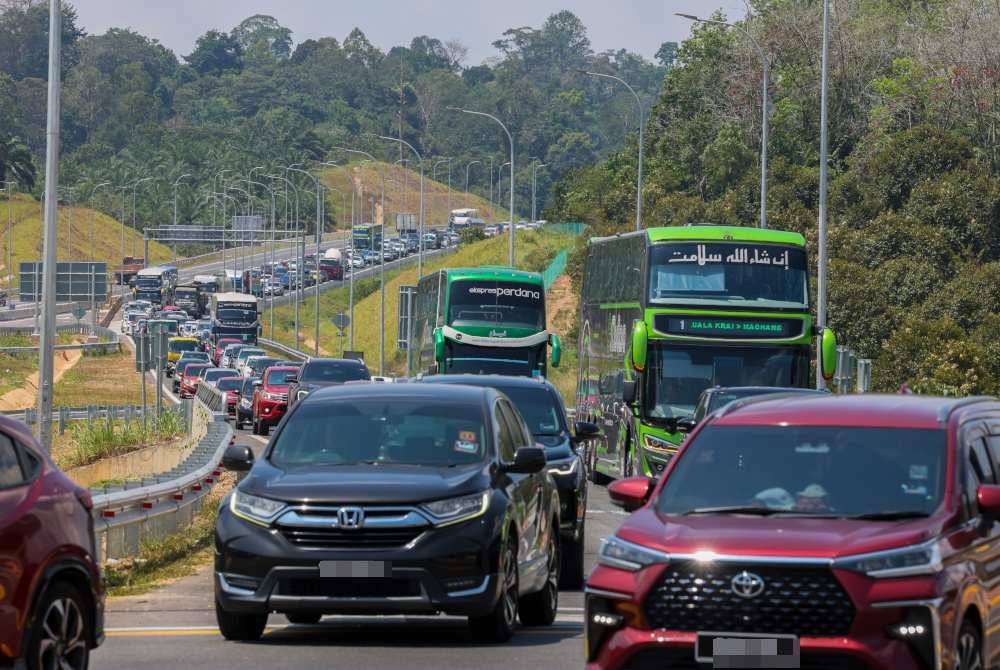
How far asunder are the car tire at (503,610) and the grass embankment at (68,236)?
127 meters

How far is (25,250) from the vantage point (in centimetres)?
14450

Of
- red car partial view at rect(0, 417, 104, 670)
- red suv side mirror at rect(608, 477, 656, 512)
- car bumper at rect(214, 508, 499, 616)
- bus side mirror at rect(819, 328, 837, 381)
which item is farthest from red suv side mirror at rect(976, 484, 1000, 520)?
bus side mirror at rect(819, 328, 837, 381)

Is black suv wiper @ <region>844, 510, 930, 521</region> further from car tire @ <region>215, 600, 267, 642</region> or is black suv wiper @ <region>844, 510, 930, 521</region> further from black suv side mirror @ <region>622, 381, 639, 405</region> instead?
black suv side mirror @ <region>622, 381, 639, 405</region>

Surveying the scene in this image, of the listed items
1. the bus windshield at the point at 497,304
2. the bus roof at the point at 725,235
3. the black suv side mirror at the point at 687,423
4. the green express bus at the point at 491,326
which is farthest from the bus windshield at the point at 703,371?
the bus windshield at the point at 497,304

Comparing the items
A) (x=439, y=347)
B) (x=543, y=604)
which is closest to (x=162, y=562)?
(x=543, y=604)

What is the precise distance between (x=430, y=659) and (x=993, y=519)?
3.84 m

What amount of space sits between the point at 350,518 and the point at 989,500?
4183mm

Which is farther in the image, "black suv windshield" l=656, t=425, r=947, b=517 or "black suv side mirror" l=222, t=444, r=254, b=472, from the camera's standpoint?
"black suv side mirror" l=222, t=444, r=254, b=472

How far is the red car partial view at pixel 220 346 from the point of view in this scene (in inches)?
3352

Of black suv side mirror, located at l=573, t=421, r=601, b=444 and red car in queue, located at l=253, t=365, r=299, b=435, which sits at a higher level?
black suv side mirror, located at l=573, t=421, r=601, b=444

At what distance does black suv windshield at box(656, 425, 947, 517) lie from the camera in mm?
9336

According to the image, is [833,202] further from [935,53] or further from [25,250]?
[25,250]

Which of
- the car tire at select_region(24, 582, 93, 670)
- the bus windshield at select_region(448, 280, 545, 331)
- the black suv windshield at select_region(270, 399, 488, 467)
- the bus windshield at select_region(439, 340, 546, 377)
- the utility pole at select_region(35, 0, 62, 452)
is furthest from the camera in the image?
the bus windshield at select_region(448, 280, 545, 331)

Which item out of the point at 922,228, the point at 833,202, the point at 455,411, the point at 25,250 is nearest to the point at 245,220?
the point at 25,250
